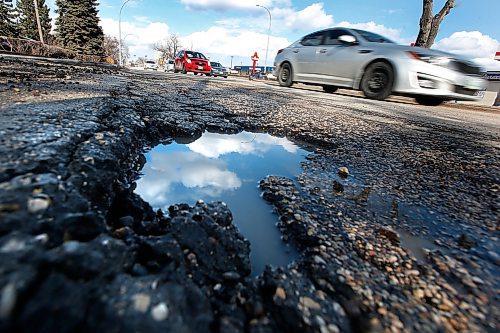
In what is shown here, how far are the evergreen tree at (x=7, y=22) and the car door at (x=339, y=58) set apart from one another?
39.6 m

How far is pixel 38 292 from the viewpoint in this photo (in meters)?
0.46

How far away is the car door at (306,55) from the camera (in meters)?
6.12

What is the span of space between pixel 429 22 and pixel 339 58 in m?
6.91

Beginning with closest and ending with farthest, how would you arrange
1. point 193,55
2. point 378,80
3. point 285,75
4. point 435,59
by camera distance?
point 435,59 → point 378,80 → point 285,75 → point 193,55

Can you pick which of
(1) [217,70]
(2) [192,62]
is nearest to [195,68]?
(2) [192,62]

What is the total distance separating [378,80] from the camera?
16.2ft

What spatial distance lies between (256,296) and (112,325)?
1.09 ft

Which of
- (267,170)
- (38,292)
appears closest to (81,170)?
(38,292)

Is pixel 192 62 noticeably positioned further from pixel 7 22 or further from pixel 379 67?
pixel 7 22

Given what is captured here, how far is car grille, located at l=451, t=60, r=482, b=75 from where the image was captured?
417 centimetres

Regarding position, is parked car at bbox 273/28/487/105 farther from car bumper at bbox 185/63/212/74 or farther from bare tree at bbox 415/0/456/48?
car bumper at bbox 185/63/212/74

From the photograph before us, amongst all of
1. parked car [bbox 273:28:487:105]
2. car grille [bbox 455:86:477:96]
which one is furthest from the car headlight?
car grille [bbox 455:86:477:96]

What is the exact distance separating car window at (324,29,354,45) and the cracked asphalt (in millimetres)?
4914

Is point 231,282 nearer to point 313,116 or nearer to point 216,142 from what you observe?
point 216,142
